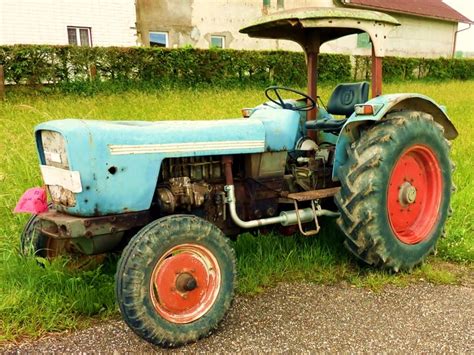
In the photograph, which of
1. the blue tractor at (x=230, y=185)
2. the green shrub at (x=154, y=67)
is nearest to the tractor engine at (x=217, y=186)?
the blue tractor at (x=230, y=185)

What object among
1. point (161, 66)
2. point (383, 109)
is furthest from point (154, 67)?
point (383, 109)

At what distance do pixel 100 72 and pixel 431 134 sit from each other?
1078 centimetres

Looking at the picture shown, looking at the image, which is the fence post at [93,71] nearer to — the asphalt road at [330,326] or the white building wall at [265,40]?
the white building wall at [265,40]

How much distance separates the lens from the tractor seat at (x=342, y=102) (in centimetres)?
392

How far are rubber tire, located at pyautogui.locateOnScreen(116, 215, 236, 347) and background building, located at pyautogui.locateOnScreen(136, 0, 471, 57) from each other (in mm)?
15000

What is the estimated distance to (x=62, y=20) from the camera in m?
14.6

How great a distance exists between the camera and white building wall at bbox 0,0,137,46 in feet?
45.5

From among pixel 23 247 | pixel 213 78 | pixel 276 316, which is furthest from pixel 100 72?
pixel 276 316

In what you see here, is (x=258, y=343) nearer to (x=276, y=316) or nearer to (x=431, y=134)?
(x=276, y=316)

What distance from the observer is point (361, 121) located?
3547 mm

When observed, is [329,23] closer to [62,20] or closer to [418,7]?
[62,20]

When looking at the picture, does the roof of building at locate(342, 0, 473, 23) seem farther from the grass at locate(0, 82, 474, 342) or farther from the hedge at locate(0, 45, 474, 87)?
the grass at locate(0, 82, 474, 342)

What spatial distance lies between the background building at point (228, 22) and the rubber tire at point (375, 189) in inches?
543

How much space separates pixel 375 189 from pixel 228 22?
17344 mm
